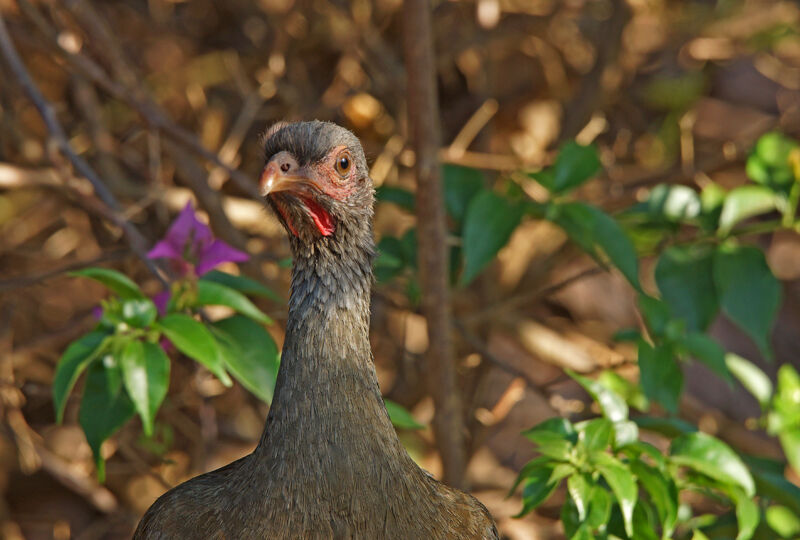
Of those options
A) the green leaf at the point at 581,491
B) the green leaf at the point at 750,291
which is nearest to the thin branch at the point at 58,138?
the green leaf at the point at 581,491

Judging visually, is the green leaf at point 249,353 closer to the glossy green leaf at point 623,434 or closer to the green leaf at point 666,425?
the glossy green leaf at point 623,434

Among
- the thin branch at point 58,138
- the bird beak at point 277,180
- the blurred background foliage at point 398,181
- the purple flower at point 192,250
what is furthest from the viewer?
the blurred background foliage at point 398,181

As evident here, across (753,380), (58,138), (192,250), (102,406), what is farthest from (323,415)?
(753,380)

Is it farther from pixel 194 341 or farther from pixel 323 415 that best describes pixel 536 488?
pixel 194 341

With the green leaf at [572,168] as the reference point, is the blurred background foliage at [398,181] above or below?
below

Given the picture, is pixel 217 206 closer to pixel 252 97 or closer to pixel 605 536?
pixel 252 97

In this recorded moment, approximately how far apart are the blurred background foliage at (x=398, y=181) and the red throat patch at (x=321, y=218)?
2.32 ft

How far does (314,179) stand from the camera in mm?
1840

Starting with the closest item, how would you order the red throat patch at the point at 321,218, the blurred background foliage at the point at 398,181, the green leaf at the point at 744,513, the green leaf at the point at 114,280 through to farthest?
1. the red throat patch at the point at 321,218
2. the green leaf at the point at 114,280
3. the green leaf at the point at 744,513
4. the blurred background foliage at the point at 398,181

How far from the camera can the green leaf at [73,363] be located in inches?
75.0

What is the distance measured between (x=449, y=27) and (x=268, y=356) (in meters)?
2.45

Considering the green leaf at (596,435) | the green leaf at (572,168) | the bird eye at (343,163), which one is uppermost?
the bird eye at (343,163)

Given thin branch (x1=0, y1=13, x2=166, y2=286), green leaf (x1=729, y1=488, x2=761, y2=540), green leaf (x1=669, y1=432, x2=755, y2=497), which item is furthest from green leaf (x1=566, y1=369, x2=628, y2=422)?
thin branch (x1=0, y1=13, x2=166, y2=286)

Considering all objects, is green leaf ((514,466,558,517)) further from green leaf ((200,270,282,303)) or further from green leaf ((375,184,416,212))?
green leaf ((375,184,416,212))
